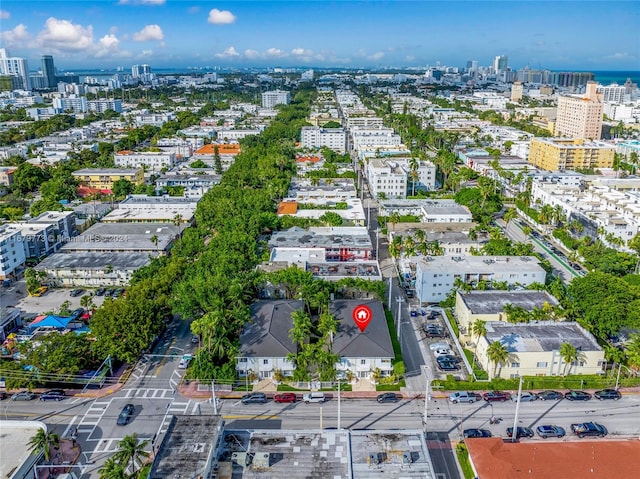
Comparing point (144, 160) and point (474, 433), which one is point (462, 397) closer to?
point (474, 433)

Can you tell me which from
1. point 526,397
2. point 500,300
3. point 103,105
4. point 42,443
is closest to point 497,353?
point 526,397

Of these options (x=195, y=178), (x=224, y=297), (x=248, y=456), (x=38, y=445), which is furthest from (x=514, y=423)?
(x=195, y=178)

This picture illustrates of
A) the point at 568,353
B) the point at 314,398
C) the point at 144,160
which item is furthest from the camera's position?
the point at 144,160

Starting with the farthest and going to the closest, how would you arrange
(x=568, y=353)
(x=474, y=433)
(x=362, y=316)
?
(x=362, y=316)
(x=568, y=353)
(x=474, y=433)

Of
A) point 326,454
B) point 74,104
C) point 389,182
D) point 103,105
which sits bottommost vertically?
point 326,454

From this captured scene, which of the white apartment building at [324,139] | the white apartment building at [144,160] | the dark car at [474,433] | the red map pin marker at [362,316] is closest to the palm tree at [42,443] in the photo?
the red map pin marker at [362,316]

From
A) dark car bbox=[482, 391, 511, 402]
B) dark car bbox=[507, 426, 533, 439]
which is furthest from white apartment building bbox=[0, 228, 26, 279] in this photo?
dark car bbox=[507, 426, 533, 439]

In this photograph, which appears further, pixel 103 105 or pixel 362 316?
pixel 103 105
